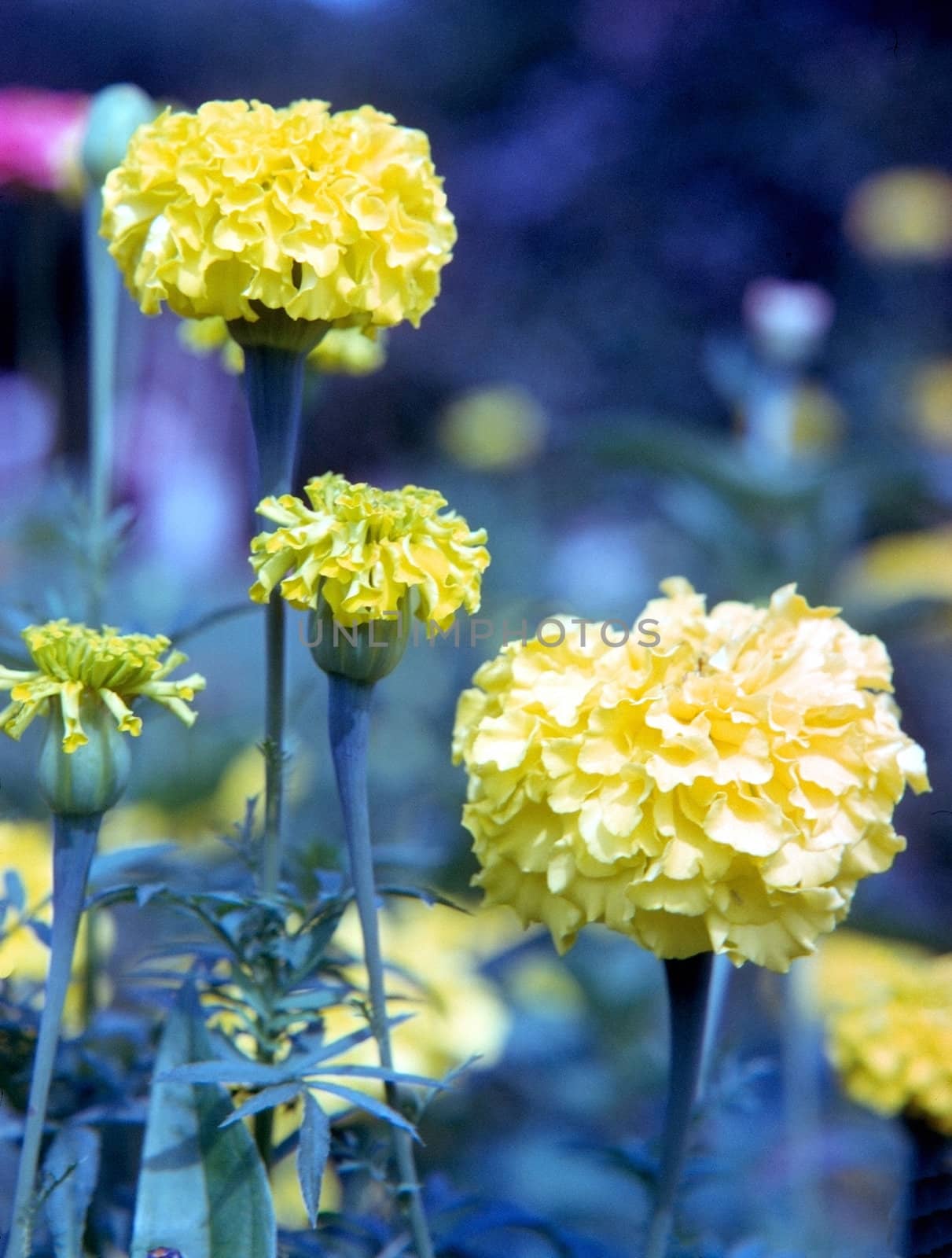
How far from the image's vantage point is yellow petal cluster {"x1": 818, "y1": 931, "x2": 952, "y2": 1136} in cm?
55

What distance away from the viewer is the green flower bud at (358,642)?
0.40 m

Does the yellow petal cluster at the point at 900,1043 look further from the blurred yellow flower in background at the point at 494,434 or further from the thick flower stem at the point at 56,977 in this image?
the blurred yellow flower in background at the point at 494,434

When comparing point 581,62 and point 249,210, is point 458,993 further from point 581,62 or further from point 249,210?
point 581,62

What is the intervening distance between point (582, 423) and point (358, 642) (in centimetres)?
171

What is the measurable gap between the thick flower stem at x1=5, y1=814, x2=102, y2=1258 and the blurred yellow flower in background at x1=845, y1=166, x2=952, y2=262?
232 centimetres

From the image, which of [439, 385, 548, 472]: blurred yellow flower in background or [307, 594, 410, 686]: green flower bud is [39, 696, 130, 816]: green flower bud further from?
[439, 385, 548, 472]: blurred yellow flower in background

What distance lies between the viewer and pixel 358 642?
1.32 ft

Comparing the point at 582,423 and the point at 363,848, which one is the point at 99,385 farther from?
the point at 582,423

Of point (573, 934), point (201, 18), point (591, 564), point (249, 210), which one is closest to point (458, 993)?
point (573, 934)

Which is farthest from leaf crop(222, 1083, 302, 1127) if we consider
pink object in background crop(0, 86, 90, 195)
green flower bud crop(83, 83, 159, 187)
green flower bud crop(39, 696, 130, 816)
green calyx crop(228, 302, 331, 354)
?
pink object in background crop(0, 86, 90, 195)

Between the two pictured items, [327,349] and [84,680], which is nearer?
[84,680]

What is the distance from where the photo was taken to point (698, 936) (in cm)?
40

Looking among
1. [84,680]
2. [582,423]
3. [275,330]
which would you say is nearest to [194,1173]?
[84,680]

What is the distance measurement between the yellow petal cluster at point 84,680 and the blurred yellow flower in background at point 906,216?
2.30m
